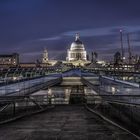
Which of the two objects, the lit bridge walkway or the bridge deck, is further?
the lit bridge walkway

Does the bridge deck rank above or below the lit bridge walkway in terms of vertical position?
below

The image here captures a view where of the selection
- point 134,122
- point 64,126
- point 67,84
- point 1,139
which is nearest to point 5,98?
point 64,126

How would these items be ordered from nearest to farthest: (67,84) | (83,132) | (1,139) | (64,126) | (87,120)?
(1,139) < (83,132) < (64,126) < (87,120) < (67,84)

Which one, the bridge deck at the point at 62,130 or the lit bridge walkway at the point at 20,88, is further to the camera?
the lit bridge walkway at the point at 20,88

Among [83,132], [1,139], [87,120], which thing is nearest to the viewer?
[1,139]

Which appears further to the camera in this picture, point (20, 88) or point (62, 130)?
point (20, 88)

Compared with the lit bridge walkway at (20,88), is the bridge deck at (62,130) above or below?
below

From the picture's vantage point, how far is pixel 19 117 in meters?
13.7

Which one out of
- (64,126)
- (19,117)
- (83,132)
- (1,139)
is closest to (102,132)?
(83,132)

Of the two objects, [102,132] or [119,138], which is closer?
[119,138]

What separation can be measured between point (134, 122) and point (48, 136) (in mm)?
3569

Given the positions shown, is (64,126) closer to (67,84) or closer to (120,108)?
(120,108)

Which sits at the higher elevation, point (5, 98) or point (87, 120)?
point (5, 98)

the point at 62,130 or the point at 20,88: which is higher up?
the point at 20,88
